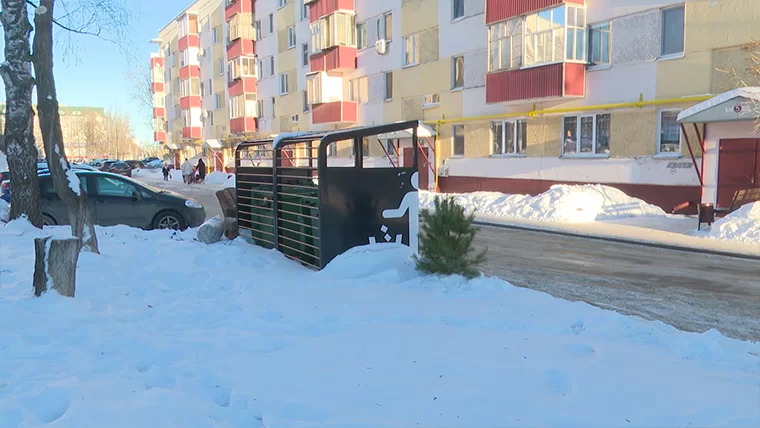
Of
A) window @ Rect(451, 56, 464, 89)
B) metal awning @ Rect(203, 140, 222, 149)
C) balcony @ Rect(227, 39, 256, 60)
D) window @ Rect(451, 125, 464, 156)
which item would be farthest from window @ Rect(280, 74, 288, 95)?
window @ Rect(451, 125, 464, 156)

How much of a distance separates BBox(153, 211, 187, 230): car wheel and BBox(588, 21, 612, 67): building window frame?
1342 cm

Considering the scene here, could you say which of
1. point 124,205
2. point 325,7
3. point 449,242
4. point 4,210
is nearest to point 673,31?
point 449,242

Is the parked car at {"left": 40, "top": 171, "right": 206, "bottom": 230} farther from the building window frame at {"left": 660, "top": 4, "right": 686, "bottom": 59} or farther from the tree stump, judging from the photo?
the building window frame at {"left": 660, "top": 4, "right": 686, "bottom": 59}

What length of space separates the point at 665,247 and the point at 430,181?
14.8 meters

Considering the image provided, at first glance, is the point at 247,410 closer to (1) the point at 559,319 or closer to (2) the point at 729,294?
(1) the point at 559,319

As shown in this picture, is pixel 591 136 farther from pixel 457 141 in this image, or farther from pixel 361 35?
pixel 361 35

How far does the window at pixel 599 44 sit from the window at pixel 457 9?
6.66 m

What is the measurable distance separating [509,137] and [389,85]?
8531mm

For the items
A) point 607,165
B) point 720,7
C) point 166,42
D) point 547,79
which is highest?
point 166,42

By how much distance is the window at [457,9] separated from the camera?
24.2 meters

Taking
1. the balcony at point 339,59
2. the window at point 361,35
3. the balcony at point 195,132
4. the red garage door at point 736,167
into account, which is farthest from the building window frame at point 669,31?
the balcony at point 195,132

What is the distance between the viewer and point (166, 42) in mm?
69750

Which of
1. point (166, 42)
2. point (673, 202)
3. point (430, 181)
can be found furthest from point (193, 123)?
point (673, 202)

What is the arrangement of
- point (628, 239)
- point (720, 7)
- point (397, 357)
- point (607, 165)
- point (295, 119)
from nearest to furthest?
point (397, 357) → point (628, 239) → point (720, 7) → point (607, 165) → point (295, 119)
